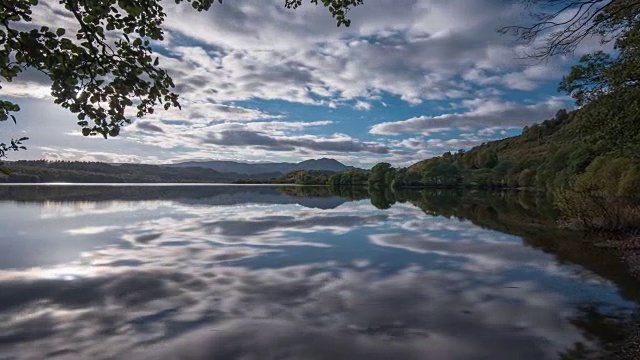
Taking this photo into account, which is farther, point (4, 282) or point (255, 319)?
point (4, 282)

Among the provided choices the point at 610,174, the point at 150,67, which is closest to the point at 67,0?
the point at 150,67

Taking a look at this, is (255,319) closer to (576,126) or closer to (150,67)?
(150,67)

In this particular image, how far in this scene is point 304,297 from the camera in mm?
14367

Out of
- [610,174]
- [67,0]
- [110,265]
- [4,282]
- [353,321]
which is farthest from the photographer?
[610,174]

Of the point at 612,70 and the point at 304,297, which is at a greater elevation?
the point at 612,70

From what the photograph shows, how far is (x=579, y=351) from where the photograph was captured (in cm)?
987

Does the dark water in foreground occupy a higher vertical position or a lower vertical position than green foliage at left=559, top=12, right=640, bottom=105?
lower

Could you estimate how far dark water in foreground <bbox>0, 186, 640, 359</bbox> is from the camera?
10.2 metres

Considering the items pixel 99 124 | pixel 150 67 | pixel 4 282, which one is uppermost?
pixel 150 67

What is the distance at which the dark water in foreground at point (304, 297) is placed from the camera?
10219mm

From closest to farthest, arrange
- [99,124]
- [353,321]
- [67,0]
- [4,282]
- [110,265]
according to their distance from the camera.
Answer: [67,0] → [99,124] → [353,321] → [4,282] → [110,265]

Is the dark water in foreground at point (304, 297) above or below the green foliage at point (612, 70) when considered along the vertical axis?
below

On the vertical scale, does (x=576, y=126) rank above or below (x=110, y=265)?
above

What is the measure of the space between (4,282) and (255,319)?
10.9 meters
